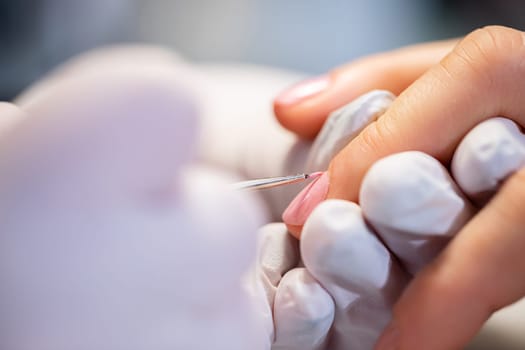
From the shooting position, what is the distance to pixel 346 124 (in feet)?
1.41

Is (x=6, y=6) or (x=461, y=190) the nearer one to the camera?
(x=461, y=190)

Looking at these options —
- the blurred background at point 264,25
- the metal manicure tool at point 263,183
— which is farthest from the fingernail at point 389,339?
the blurred background at point 264,25

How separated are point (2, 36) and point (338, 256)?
94 cm

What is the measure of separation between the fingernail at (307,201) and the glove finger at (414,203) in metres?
0.05

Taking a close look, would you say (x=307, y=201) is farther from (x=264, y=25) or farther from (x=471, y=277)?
(x=264, y=25)

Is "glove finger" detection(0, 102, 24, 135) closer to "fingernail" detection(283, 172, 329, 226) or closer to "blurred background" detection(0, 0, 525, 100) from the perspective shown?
"fingernail" detection(283, 172, 329, 226)

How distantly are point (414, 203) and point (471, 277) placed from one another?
0.16 ft

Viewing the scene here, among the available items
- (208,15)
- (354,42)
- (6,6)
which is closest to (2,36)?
(6,6)

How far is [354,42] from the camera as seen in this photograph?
4.57ft

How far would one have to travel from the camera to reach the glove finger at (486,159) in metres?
0.33

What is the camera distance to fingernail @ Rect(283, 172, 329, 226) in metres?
0.38

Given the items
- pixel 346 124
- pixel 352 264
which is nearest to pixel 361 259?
pixel 352 264

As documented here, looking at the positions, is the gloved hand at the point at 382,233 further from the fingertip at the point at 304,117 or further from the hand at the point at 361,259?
the fingertip at the point at 304,117

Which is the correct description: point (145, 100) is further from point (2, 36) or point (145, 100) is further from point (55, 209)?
point (2, 36)
